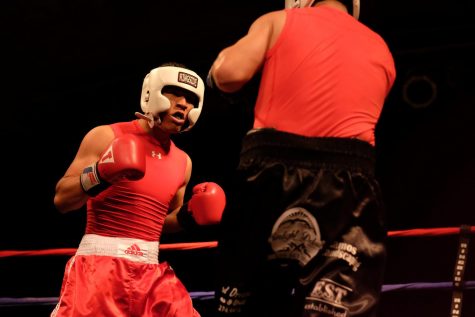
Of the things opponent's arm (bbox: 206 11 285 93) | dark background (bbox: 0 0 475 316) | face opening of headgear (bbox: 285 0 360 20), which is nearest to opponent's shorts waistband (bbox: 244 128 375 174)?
opponent's arm (bbox: 206 11 285 93)

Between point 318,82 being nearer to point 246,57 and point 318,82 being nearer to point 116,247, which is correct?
point 246,57

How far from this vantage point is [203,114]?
498cm

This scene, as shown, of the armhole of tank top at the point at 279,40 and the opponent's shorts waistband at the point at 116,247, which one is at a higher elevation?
the armhole of tank top at the point at 279,40

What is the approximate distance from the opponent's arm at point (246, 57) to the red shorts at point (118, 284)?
83 cm

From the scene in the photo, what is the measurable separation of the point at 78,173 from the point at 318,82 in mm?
979

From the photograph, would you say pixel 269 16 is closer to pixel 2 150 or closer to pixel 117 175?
pixel 117 175

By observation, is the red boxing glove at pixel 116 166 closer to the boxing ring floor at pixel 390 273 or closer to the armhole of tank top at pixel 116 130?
the armhole of tank top at pixel 116 130

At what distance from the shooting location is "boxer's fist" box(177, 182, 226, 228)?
7.04ft

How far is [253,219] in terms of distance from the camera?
1327 millimetres

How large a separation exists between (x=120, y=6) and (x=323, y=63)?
10.1ft

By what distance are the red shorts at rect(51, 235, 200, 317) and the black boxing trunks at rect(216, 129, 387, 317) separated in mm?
714

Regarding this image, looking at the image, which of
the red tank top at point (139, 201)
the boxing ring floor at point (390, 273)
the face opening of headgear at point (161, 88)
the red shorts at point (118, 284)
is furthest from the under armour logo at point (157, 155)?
the boxing ring floor at point (390, 273)

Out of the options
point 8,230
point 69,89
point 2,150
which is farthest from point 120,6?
point 8,230

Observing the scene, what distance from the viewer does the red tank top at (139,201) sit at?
2090 millimetres
